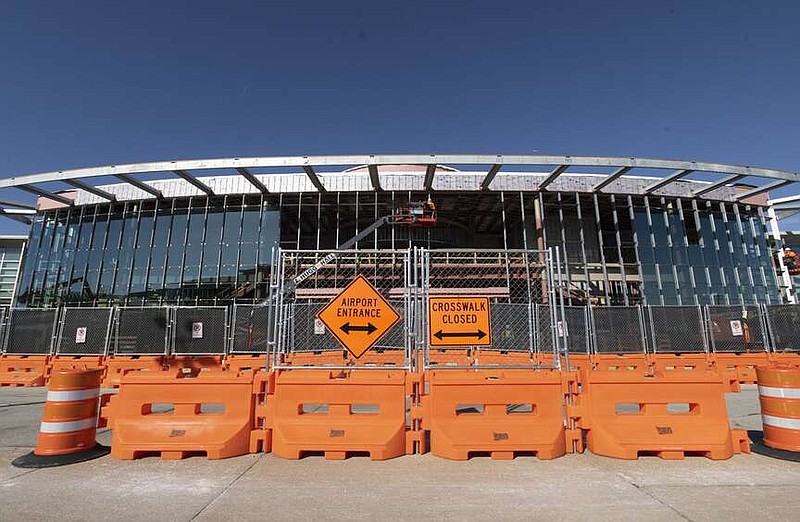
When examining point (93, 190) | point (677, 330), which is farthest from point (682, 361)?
point (93, 190)

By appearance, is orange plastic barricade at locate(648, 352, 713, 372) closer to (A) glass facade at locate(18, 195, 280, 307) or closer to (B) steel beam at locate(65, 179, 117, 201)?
(A) glass facade at locate(18, 195, 280, 307)

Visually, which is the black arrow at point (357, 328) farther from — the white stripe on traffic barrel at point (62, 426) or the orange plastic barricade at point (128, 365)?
the orange plastic barricade at point (128, 365)

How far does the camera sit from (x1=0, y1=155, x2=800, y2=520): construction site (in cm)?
414

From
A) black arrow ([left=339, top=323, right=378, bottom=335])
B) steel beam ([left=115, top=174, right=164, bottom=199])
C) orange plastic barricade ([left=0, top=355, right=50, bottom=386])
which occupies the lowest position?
orange plastic barricade ([left=0, top=355, right=50, bottom=386])

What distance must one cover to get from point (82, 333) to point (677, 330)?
1899 centimetres

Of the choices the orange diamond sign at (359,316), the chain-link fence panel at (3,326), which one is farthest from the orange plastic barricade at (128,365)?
the orange diamond sign at (359,316)

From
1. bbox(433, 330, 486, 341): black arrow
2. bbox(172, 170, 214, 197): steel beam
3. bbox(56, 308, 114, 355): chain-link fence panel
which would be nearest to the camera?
bbox(433, 330, 486, 341): black arrow

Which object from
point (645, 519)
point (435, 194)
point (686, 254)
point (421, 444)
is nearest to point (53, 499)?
point (421, 444)

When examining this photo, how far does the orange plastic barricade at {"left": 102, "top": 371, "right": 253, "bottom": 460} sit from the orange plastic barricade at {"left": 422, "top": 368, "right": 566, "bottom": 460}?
2.39 metres

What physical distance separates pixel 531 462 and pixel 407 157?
1619 cm

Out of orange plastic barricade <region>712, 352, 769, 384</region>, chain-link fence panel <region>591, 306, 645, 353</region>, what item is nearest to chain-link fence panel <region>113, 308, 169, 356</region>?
chain-link fence panel <region>591, 306, 645, 353</region>

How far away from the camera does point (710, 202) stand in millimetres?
24469

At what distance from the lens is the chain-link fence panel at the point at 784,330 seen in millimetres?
13008

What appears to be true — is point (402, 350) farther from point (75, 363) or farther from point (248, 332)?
point (75, 363)
